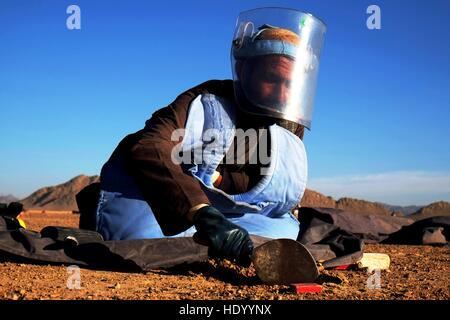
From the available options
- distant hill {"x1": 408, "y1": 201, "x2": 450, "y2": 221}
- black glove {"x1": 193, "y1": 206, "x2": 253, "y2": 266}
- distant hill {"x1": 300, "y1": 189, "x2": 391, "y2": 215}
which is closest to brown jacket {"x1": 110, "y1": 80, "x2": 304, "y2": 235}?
black glove {"x1": 193, "y1": 206, "x2": 253, "y2": 266}

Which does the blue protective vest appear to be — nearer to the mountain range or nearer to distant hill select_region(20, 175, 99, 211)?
the mountain range

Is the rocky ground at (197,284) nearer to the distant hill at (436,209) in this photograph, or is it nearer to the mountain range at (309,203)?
the mountain range at (309,203)

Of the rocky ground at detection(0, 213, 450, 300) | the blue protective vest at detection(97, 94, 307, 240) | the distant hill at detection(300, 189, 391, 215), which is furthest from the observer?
the distant hill at detection(300, 189, 391, 215)

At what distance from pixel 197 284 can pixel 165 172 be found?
22.0 inches

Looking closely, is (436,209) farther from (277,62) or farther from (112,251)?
(112,251)

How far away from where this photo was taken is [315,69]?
11.7 feet

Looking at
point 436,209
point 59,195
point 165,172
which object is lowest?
point 59,195

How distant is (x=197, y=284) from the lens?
249cm

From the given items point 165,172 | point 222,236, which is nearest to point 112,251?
point 165,172

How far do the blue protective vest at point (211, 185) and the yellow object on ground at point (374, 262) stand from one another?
592 millimetres

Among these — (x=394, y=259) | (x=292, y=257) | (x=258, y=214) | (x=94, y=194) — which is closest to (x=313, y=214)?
(x=394, y=259)

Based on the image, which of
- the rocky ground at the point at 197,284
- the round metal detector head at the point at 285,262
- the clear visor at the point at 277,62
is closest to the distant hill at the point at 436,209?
the clear visor at the point at 277,62

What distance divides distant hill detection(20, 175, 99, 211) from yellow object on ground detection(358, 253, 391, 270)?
23144 mm

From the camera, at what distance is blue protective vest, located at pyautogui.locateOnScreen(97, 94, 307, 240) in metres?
3.27
